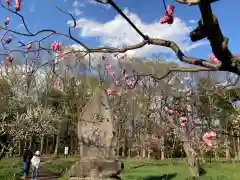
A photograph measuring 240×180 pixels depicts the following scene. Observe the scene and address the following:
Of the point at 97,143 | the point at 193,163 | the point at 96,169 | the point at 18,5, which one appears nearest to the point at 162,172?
the point at 193,163

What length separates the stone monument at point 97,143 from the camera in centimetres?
914

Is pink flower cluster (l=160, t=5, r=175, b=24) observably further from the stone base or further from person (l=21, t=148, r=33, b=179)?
person (l=21, t=148, r=33, b=179)

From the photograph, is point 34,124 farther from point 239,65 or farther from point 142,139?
point 239,65

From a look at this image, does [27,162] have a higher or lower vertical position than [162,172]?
higher

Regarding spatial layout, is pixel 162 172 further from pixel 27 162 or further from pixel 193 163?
pixel 27 162

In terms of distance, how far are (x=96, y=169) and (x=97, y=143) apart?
90cm

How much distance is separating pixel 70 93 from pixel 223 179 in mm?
25402

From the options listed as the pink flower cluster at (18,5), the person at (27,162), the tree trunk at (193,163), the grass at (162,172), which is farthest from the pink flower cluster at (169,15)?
the person at (27,162)

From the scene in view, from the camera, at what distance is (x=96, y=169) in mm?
9141

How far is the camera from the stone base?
9.07 meters

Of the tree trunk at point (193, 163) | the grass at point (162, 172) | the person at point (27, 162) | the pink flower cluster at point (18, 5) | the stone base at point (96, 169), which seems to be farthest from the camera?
the person at point (27, 162)

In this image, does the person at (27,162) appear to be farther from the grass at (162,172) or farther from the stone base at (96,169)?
the stone base at (96,169)

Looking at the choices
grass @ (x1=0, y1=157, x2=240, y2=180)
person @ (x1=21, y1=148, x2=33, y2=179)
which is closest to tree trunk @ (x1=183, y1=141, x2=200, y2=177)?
grass @ (x1=0, y1=157, x2=240, y2=180)

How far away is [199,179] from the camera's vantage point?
41.0 ft
